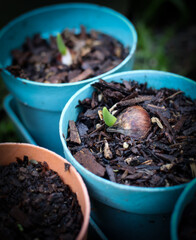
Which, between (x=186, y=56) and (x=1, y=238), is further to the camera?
(x=186, y=56)

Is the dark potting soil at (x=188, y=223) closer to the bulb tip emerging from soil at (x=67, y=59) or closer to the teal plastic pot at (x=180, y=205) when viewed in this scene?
the teal plastic pot at (x=180, y=205)

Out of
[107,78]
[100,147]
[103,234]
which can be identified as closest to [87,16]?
[107,78]

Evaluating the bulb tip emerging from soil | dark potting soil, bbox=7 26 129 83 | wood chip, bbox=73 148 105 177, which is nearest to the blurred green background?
dark potting soil, bbox=7 26 129 83

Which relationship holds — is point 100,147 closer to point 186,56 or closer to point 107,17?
point 107,17

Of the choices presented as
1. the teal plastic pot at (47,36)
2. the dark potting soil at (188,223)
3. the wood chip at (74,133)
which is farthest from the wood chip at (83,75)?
the dark potting soil at (188,223)

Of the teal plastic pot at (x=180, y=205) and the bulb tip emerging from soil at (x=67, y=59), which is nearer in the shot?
the teal plastic pot at (x=180, y=205)

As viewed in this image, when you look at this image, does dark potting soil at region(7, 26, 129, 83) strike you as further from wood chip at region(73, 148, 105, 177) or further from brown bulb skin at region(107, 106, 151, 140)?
wood chip at region(73, 148, 105, 177)

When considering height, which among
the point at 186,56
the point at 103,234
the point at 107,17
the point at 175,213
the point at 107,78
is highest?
the point at 107,17
